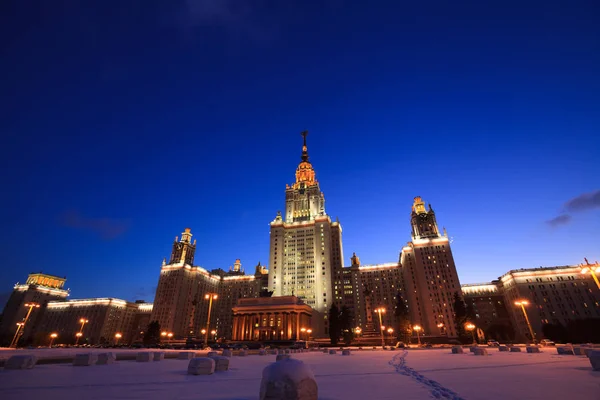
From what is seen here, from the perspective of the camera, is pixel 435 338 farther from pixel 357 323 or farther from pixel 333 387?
pixel 333 387

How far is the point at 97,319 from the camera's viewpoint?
481 feet

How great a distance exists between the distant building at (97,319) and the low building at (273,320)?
252 ft

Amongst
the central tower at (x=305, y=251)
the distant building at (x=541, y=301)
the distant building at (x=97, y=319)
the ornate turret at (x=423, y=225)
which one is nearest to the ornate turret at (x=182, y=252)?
the distant building at (x=97, y=319)

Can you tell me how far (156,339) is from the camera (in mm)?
90625

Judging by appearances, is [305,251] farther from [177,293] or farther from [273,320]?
[177,293]

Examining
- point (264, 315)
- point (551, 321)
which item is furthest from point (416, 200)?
point (264, 315)

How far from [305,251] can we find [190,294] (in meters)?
62.5

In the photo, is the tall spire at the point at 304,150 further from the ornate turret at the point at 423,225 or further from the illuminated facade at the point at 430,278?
the illuminated facade at the point at 430,278

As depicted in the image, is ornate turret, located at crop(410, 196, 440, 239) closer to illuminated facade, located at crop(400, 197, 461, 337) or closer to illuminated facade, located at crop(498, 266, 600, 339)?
illuminated facade, located at crop(400, 197, 461, 337)

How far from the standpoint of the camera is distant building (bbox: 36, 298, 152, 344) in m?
144

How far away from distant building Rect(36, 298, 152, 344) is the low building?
252 ft

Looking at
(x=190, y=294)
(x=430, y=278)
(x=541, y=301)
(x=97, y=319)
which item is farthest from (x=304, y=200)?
(x=97, y=319)

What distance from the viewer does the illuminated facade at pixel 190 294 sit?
12688 cm

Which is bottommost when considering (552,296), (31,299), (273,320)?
(273,320)
